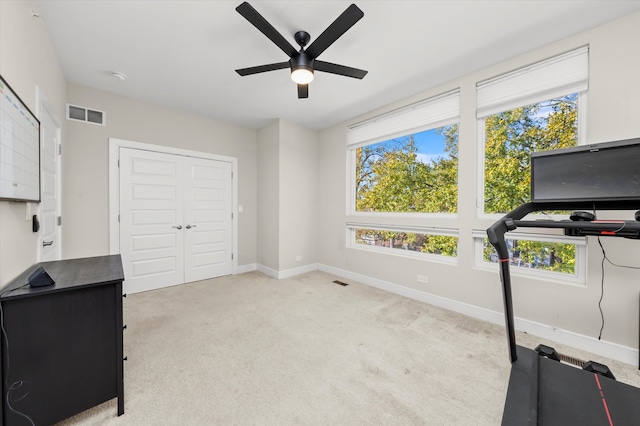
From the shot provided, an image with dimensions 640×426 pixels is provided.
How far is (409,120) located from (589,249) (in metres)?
2.31

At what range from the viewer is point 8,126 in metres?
1.38

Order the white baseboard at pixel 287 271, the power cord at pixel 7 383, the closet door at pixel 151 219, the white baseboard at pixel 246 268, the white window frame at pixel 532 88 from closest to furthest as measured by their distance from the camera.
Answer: the power cord at pixel 7 383
the white window frame at pixel 532 88
the closet door at pixel 151 219
the white baseboard at pixel 287 271
the white baseboard at pixel 246 268

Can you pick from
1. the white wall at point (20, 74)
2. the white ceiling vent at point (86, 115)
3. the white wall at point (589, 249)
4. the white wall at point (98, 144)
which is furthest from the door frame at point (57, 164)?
the white wall at point (589, 249)

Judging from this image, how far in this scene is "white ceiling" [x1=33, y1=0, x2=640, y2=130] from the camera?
1943mm

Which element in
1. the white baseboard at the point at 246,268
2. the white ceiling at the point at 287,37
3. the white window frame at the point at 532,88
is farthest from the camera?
the white baseboard at the point at 246,268

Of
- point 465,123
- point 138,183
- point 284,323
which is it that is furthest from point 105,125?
point 465,123

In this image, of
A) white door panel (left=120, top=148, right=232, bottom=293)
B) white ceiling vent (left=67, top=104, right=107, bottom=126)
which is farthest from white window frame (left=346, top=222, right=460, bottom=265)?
white ceiling vent (left=67, top=104, right=107, bottom=126)

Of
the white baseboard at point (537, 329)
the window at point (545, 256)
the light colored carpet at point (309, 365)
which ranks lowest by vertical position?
the light colored carpet at point (309, 365)

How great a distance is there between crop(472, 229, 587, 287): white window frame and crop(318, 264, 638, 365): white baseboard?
0.45 m

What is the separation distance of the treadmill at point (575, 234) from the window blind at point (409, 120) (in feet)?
4.47

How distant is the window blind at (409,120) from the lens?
3037 millimetres

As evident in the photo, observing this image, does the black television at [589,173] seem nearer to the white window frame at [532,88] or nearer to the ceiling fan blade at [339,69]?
the white window frame at [532,88]

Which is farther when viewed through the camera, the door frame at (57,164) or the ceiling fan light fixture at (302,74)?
the ceiling fan light fixture at (302,74)

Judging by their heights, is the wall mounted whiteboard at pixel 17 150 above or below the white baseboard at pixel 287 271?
above
